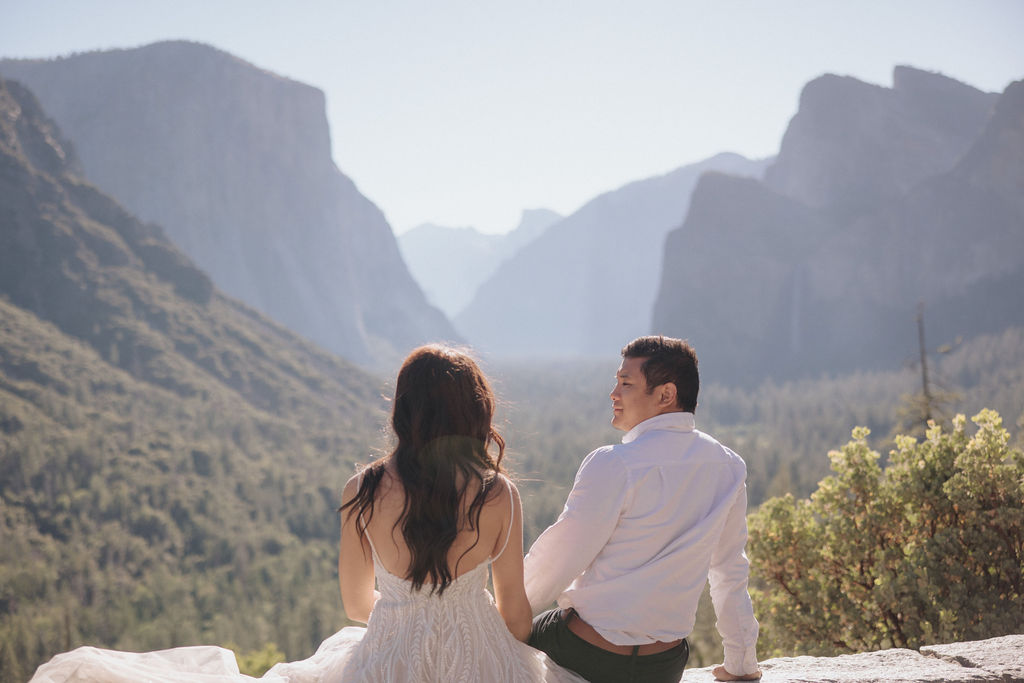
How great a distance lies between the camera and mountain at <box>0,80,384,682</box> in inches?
1521

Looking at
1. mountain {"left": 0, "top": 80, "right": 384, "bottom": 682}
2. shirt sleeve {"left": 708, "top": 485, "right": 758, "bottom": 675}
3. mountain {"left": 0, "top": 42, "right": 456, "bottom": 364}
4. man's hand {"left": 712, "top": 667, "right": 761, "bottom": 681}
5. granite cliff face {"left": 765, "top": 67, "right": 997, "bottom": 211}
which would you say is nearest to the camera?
shirt sleeve {"left": 708, "top": 485, "right": 758, "bottom": 675}

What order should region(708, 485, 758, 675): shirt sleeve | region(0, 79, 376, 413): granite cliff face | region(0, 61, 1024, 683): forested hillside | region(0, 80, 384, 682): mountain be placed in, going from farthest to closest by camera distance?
region(0, 79, 376, 413): granite cliff face → region(0, 61, 1024, 683): forested hillside → region(0, 80, 384, 682): mountain → region(708, 485, 758, 675): shirt sleeve

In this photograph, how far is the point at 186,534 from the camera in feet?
161

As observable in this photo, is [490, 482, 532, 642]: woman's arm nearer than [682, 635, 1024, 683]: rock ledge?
Yes

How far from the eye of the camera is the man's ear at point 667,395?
238 cm

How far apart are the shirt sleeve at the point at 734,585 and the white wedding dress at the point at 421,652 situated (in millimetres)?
556

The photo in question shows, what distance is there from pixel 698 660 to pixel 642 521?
2222cm

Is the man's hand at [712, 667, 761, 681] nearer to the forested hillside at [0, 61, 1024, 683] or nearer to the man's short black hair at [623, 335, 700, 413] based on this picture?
the man's short black hair at [623, 335, 700, 413]

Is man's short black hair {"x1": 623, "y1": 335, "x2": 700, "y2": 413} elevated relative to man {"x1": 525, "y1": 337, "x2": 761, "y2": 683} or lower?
elevated

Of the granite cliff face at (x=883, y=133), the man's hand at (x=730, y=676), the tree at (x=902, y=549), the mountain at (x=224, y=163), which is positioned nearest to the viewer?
the man's hand at (x=730, y=676)

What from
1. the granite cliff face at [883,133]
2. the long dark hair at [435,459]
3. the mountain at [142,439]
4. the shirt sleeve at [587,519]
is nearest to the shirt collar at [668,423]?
the shirt sleeve at [587,519]

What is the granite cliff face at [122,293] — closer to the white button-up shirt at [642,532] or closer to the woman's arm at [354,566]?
the woman's arm at [354,566]

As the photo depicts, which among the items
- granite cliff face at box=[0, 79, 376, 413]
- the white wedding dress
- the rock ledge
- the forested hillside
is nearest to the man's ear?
the white wedding dress

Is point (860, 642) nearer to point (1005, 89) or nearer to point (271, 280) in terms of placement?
point (1005, 89)
